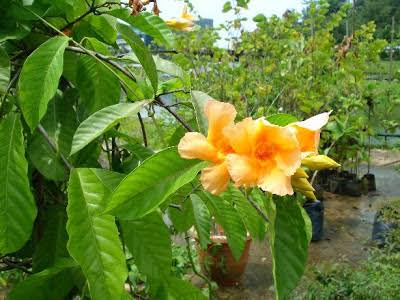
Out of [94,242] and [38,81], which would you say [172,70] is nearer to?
[38,81]

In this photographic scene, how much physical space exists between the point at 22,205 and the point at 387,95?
5.70m

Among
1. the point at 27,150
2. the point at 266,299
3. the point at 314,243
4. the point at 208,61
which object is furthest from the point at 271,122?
the point at 208,61

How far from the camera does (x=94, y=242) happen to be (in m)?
Result: 0.52

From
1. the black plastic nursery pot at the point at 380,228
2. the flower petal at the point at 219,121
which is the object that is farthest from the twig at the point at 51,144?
the black plastic nursery pot at the point at 380,228

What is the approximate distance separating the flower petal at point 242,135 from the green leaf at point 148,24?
299 millimetres

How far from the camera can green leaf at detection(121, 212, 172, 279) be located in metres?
0.60

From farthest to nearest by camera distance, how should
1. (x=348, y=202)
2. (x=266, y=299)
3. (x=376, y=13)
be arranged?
1. (x=376, y=13)
2. (x=348, y=202)
3. (x=266, y=299)

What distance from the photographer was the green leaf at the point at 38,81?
59 centimetres

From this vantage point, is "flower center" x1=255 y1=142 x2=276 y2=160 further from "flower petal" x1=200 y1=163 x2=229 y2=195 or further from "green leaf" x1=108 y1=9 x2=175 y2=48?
"green leaf" x1=108 y1=9 x2=175 y2=48

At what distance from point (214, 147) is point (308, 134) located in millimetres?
94

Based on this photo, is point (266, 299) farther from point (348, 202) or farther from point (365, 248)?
point (348, 202)

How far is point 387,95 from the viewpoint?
18.8 ft

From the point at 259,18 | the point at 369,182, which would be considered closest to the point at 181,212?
the point at 259,18

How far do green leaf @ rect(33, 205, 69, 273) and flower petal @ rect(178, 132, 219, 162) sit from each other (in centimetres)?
30
